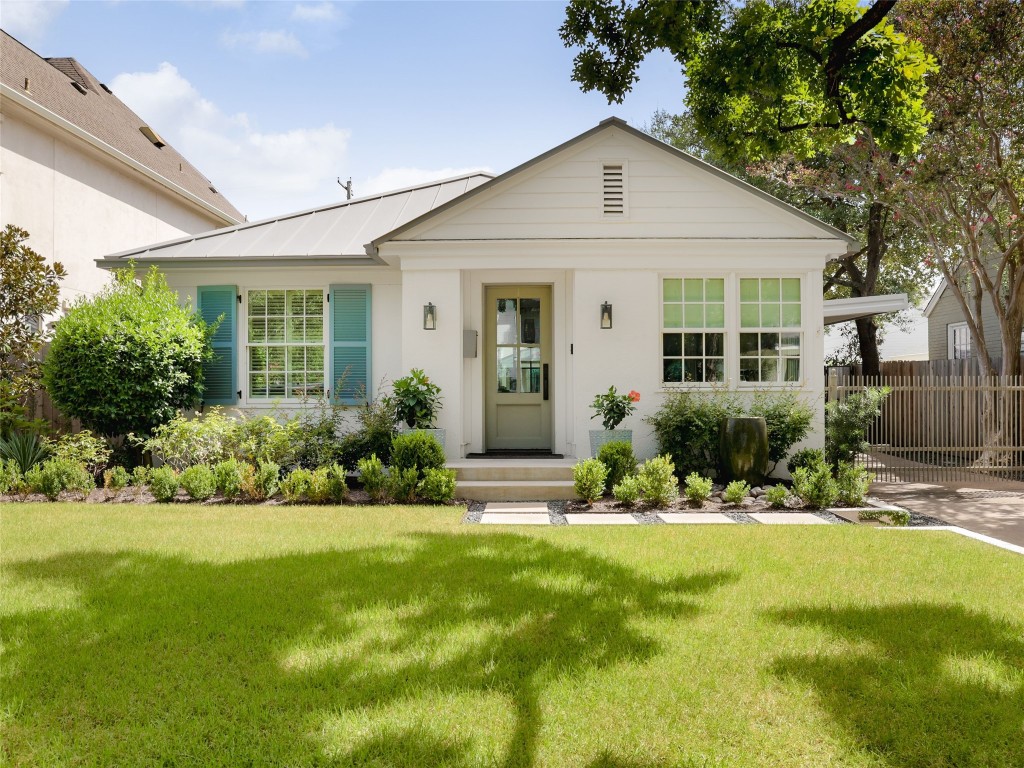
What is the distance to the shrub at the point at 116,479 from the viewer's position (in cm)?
860

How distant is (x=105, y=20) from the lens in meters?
8.31

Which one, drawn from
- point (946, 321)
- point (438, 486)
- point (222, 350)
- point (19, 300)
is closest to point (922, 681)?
point (438, 486)

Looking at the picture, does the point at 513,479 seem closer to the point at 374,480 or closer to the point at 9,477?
the point at 374,480

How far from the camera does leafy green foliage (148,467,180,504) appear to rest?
8227 mm

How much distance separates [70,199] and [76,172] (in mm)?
537

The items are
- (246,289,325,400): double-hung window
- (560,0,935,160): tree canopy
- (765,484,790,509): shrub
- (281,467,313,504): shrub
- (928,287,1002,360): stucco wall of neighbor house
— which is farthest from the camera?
(928,287,1002,360): stucco wall of neighbor house

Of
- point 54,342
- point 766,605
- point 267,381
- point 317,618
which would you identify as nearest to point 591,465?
point 766,605

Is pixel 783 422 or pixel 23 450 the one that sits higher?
pixel 783 422

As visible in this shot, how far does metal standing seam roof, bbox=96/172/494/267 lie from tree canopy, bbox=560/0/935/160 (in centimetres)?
449

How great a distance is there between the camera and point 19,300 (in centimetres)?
910

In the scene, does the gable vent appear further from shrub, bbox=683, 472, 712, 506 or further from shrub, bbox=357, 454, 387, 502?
shrub, bbox=357, 454, 387, 502

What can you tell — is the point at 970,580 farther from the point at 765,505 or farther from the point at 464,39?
the point at 464,39

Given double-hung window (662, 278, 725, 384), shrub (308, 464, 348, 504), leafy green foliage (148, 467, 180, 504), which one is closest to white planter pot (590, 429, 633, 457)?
double-hung window (662, 278, 725, 384)

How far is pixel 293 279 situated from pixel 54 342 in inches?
129
